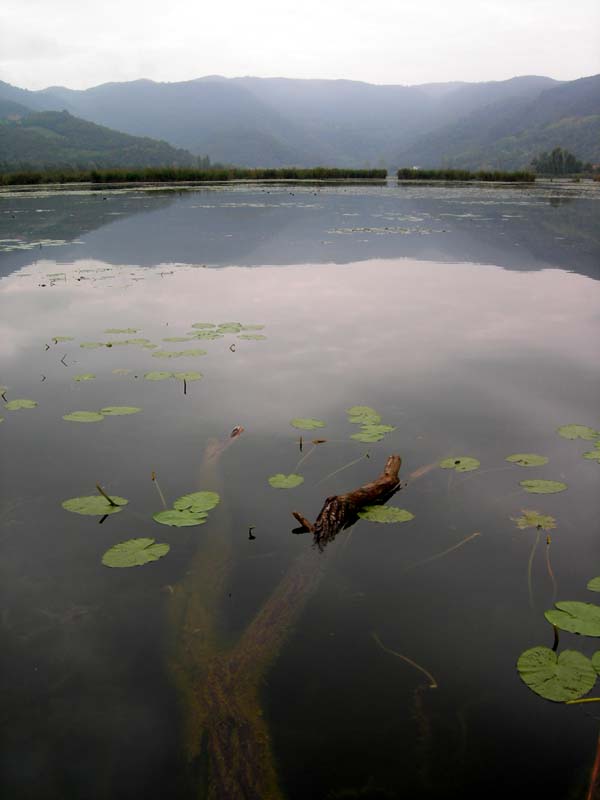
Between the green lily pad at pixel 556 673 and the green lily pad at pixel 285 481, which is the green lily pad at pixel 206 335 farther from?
the green lily pad at pixel 556 673

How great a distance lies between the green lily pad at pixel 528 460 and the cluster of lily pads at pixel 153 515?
2.13 metres

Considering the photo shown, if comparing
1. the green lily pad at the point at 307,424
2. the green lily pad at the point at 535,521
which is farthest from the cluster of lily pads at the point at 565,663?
the green lily pad at the point at 307,424

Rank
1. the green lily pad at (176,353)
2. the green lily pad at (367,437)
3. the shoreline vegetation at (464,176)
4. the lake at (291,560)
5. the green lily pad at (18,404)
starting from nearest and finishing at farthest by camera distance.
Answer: the lake at (291,560)
the green lily pad at (367,437)
the green lily pad at (18,404)
the green lily pad at (176,353)
the shoreline vegetation at (464,176)

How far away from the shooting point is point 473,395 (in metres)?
5.57

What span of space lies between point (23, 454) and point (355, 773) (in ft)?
11.2

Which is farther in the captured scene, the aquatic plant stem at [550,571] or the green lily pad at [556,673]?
the aquatic plant stem at [550,571]

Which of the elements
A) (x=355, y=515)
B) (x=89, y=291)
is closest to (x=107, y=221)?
(x=89, y=291)

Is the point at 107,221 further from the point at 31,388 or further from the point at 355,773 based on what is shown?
the point at 355,773

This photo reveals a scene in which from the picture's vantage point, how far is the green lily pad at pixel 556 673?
2.38 metres

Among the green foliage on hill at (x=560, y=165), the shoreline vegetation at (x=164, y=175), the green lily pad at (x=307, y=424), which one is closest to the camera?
the green lily pad at (x=307, y=424)

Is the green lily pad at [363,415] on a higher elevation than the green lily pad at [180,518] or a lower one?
higher

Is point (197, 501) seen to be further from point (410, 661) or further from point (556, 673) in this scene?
point (556, 673)

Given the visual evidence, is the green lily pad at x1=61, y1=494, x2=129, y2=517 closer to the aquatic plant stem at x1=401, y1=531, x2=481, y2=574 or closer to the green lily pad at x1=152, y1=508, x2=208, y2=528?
the green lily pad at x1=152, y1=508, x2=208, y2=528

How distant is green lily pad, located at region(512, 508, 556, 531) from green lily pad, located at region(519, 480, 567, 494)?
10.3 inches
